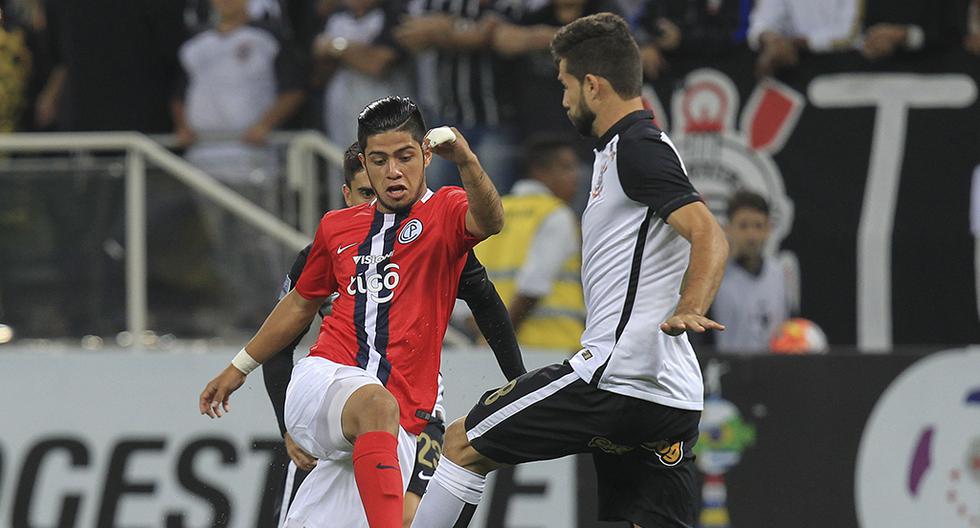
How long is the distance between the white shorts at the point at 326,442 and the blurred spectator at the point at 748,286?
392cm

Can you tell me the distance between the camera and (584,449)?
641 cm

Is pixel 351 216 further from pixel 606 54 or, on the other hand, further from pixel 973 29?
pixel 973 29

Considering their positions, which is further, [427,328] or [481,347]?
[481,347]

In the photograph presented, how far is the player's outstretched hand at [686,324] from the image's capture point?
569 cm

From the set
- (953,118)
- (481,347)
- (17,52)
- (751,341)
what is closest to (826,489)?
(751,341)

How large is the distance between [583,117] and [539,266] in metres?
3.13

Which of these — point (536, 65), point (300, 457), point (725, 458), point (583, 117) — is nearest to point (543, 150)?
point (536, 65)

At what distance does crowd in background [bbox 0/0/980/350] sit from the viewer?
10.4 metres

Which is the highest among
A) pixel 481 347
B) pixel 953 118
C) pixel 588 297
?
pixel 953 118

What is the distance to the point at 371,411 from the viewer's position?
6.03m

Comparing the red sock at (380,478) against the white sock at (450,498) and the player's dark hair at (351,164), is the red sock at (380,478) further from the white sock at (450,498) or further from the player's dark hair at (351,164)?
the player's dark hair at (351,164)

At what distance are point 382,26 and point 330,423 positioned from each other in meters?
4.95

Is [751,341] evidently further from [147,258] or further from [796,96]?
[147,258]

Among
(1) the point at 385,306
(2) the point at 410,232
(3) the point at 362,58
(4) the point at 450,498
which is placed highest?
(3) the point at 362,58
